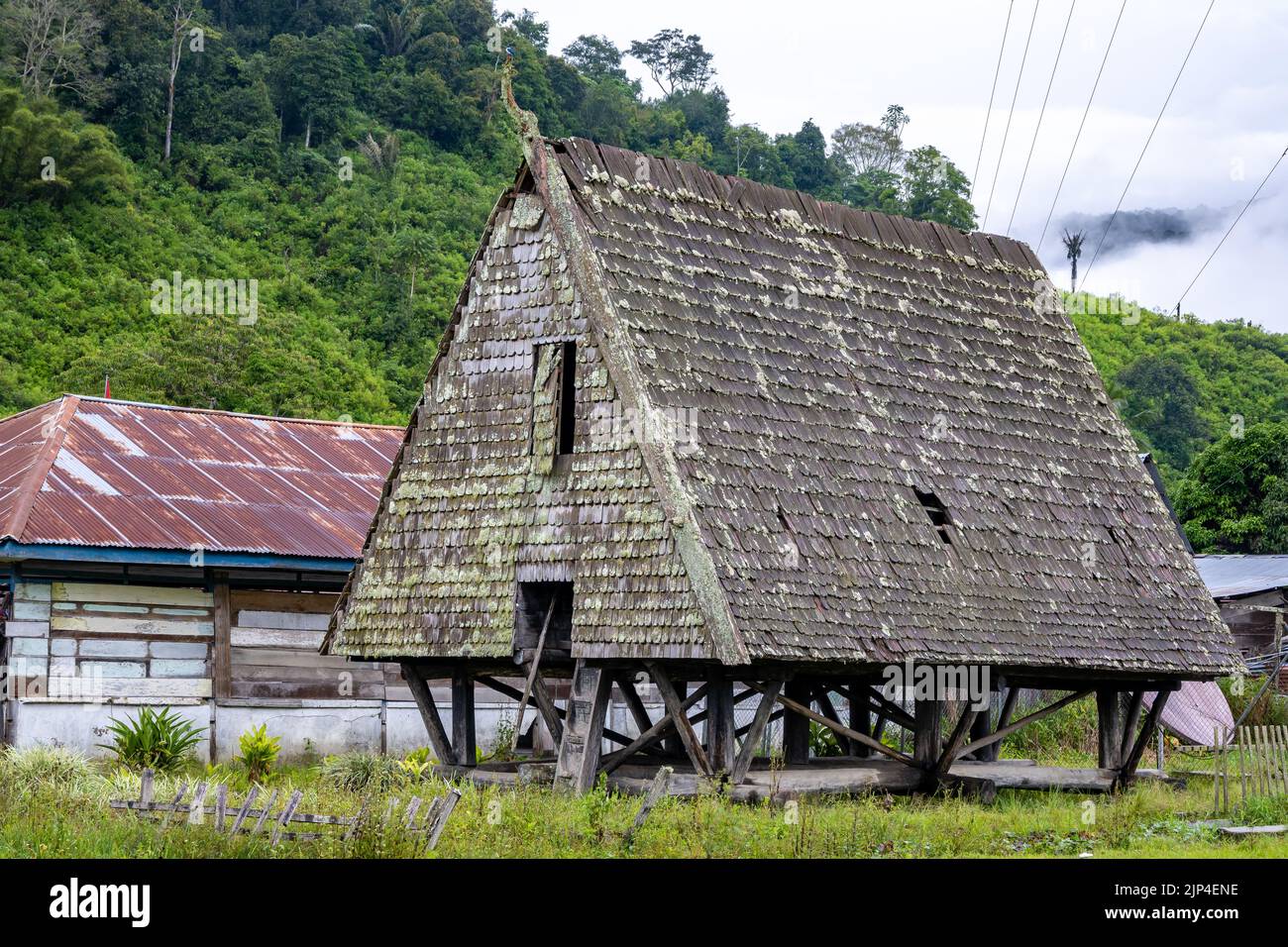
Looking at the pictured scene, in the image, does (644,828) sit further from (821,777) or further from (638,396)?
(638,396)

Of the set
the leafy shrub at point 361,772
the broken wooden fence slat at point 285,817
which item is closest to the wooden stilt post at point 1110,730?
the leafy shrub at point 361,772

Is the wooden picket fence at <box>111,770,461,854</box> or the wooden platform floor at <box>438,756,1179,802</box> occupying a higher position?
the wooden picket fence at <box>111,770,461,854</box>

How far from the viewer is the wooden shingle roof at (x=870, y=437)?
16.6m

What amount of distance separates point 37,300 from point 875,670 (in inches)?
1621

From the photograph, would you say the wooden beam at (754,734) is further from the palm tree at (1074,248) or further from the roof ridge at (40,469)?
the palm tree at (1074,248)

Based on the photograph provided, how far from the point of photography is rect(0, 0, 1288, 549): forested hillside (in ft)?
158

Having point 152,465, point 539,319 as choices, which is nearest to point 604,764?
point 539,319

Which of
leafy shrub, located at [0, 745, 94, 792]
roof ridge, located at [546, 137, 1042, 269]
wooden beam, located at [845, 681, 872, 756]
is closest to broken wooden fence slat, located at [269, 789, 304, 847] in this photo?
leafy shrub, located at [0, 745, 94, 792]

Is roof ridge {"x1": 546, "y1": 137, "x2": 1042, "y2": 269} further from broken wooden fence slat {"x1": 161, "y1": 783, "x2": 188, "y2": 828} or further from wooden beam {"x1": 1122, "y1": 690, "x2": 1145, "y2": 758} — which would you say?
broken wooden fence slat {"x1": 161, "y1": 783, "x2": 188, "y2": 828}

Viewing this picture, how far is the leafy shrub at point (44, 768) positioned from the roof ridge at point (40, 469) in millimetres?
2713

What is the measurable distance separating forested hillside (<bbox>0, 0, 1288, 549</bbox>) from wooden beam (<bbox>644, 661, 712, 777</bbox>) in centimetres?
2782

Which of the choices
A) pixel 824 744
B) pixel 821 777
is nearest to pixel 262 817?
pixel 821 777

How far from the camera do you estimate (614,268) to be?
57.2 ft
